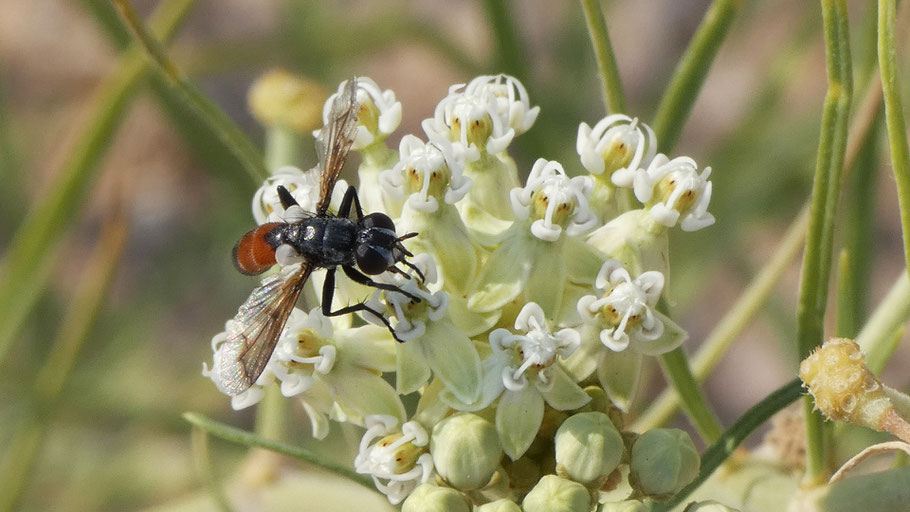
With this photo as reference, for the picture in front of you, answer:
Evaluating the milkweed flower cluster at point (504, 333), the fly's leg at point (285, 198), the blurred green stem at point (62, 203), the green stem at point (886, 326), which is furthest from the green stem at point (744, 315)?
the blurred green stem at point (62, 203)

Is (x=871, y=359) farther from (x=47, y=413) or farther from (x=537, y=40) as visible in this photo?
(x=537, y=40)

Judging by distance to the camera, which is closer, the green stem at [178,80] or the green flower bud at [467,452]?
the green flower bud at [467,452]

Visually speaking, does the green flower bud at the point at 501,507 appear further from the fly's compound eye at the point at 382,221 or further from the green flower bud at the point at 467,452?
the fly's compound eye at the point at 382,221

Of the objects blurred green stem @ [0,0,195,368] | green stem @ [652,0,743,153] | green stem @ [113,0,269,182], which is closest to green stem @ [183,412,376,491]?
green stem @ [113,0,269,182]

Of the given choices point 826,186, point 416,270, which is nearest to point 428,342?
point 416,270

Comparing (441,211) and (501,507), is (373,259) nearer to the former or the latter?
(441,211)
